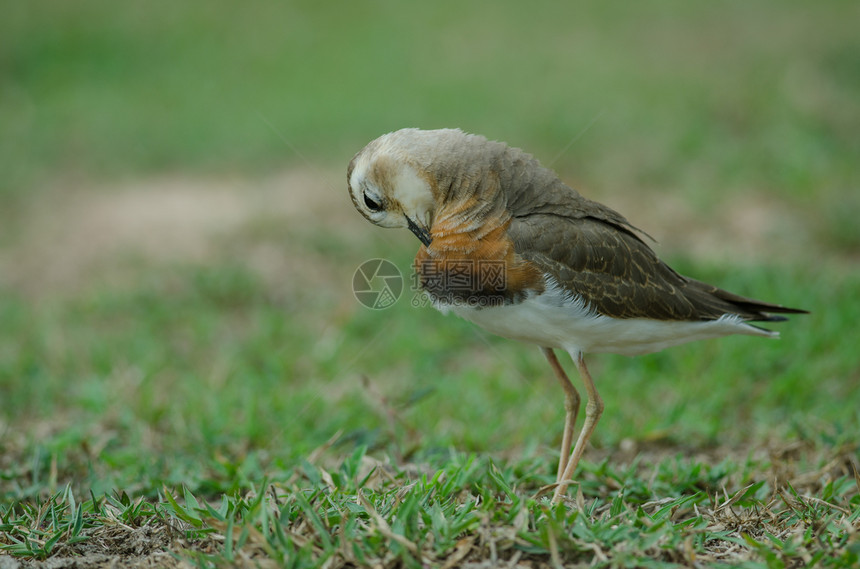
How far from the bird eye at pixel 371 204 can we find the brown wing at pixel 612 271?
0.60 meters

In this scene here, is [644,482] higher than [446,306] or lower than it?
lower

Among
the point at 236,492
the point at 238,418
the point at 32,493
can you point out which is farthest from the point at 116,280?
the point at 236,492

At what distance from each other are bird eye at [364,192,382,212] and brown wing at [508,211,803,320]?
1.97 feet

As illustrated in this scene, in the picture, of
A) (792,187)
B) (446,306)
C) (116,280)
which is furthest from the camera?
(792,187)

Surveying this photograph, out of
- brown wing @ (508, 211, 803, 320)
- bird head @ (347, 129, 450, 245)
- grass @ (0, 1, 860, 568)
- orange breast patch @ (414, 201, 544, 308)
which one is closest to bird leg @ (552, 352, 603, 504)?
grass @ (0, 1, 860, 568)

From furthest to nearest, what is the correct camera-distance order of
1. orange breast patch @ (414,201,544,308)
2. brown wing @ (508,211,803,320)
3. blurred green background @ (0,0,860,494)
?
blurred green background @ (0,0,860,494) → brown wing @ (508,211,803,320) → orange breast patch @ (414,201,544,308)

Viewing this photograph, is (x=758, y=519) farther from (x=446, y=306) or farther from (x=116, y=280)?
(x=116, y=280)

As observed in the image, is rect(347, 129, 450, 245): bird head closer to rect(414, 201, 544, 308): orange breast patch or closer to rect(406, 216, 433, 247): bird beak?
rect(406, 216, 433, 247): bird beak

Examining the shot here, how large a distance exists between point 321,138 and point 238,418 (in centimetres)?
450

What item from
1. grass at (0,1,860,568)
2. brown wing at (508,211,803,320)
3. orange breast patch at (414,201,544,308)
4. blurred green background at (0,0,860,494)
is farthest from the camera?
blurred green background at (0,0,860,494)

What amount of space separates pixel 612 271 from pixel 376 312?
2.85 m

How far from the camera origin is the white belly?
342cm

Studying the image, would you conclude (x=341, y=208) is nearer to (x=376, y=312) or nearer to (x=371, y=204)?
(x=376, y=312)

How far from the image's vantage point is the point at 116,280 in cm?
679
